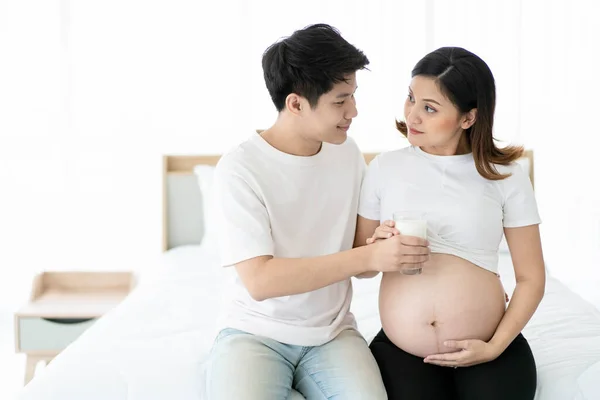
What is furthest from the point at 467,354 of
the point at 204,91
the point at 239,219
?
the point at 204,91

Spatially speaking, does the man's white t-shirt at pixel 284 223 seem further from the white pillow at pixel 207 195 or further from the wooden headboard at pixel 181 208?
the wooden headboard at pixel 181 208

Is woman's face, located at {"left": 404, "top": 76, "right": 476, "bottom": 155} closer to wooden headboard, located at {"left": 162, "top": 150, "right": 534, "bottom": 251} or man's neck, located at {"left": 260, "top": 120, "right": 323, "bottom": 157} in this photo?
man's neck, located at {"left": 260, "top": 120, "right": 323, "bottom": 157}

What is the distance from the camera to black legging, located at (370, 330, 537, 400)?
1696 mm

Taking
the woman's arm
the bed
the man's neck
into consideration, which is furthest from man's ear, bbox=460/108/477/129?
the bed

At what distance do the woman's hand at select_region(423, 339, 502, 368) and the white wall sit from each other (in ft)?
7.53

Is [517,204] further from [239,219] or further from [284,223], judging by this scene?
[239,219]

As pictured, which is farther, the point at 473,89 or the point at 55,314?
the point at 55,314

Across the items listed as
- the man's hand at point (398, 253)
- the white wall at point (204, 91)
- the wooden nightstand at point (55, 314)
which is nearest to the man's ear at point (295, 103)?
the man's hand at point (398, 253)

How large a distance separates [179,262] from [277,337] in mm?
1593

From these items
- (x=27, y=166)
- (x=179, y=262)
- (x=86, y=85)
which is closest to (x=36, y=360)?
(x=179, y=262)

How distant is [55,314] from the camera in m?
3.21

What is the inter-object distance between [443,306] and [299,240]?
372 mm

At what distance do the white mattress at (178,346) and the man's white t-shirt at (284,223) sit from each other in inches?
9.0

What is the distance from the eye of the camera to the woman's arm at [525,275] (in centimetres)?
181
